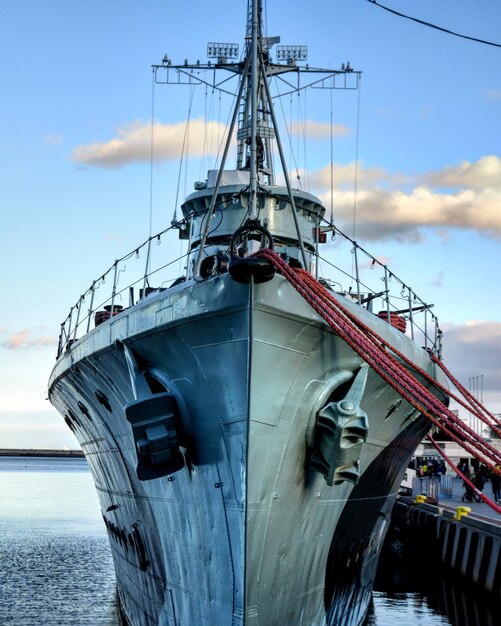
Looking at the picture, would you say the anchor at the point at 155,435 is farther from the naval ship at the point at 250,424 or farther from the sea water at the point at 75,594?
the sea water at the point at 75,594

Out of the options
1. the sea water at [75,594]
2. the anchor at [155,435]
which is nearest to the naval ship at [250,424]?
the anchor at [155,435]

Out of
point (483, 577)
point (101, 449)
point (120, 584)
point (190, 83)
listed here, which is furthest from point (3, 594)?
point (190, 83)

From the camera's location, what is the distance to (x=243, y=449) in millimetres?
7781

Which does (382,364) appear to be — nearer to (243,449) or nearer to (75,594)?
(243,449)

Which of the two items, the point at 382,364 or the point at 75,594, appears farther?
the point at 75,594

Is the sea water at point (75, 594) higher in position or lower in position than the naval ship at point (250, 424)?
lower

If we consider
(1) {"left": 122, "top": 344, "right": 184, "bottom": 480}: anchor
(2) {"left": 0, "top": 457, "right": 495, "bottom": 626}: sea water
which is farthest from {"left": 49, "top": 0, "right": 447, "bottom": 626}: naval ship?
(2) {"left": 0, "top": 457, "right": 495, "bottom": 626}: sea water

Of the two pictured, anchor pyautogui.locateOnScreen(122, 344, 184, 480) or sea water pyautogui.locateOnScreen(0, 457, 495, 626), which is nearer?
anchor pyautogui.locateOnScreen(122, 344, 184, 480)

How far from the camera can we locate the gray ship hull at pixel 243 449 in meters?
7.81

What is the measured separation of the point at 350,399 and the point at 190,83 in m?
9.36

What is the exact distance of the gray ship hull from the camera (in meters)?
7.81

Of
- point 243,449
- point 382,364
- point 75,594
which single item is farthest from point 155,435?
point 75,594

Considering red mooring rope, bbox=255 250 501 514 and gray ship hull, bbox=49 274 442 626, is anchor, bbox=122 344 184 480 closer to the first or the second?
gray ship hull, bbox=49 274 442 626

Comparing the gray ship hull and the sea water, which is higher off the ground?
the gray ship hull
